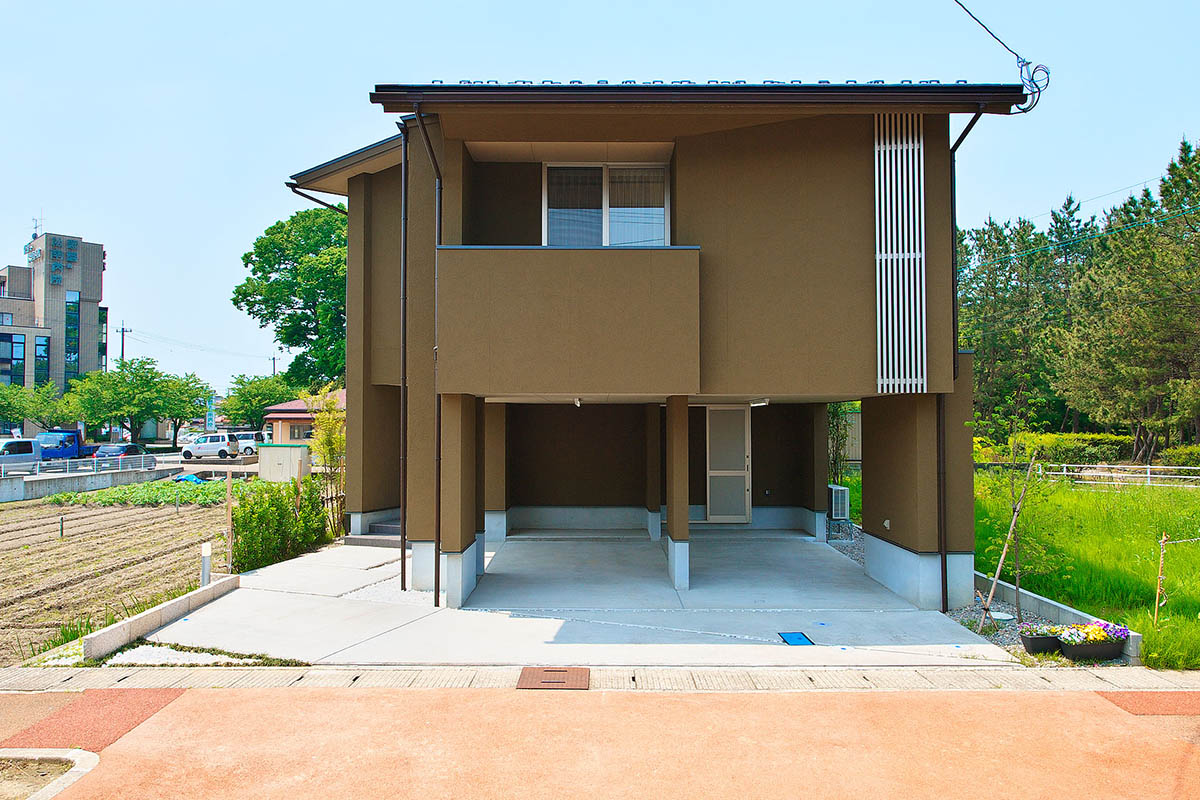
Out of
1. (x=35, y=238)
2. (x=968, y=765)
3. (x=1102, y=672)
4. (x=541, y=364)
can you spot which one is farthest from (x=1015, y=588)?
(x=35, y=238)

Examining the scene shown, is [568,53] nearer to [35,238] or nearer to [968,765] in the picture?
[968,765]

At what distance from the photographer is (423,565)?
10.5 m

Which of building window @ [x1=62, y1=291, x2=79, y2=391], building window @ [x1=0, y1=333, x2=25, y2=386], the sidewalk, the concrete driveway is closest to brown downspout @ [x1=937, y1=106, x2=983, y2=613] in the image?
the concrete driveway

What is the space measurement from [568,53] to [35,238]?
79928 mm

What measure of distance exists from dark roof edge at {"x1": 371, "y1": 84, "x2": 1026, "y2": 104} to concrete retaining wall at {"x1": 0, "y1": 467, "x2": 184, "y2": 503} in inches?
899

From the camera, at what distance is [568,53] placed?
1065cm

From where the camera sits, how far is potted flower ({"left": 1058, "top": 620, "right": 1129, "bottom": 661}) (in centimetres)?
747

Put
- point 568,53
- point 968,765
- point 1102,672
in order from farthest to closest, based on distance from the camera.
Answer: point 568,53 → point 1102,672 → point 968,765

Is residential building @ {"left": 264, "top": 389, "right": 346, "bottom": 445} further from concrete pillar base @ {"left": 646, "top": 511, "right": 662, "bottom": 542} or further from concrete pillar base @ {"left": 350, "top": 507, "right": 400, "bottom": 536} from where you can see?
concrete pillar base @ {"left": 646, "top": 511, "right": 662, "bottom": 542}

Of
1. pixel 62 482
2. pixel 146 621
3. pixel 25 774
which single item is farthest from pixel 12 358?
pixel 25 774

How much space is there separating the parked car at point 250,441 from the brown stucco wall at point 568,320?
37.5 metres

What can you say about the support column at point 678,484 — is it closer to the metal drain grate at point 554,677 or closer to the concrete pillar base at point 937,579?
the concrete pillar base at point 937,579

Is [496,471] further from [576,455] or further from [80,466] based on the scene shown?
[80,466]

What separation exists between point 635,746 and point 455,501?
4.91 metres
